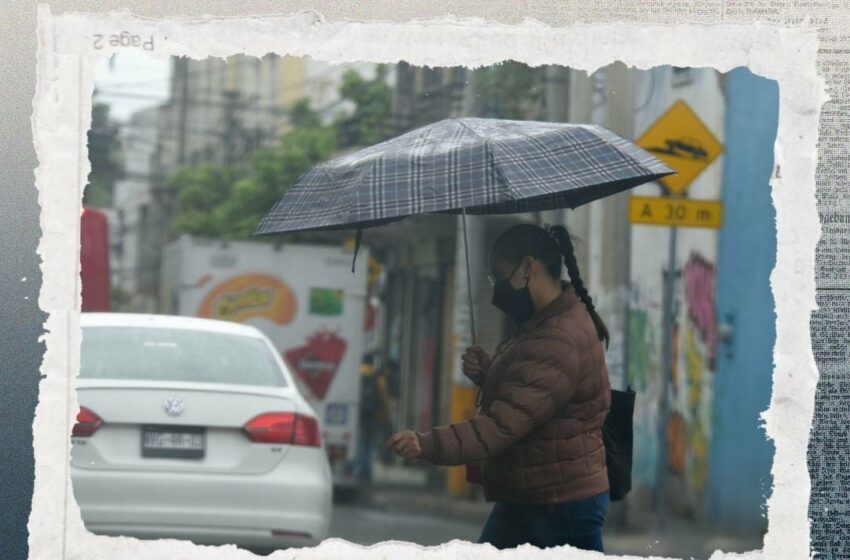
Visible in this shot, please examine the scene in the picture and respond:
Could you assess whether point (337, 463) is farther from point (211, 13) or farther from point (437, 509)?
point (211, 13)

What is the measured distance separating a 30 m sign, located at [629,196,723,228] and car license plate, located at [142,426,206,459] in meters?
3.51

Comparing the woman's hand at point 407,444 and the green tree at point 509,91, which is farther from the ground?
the green tree at point 509,91

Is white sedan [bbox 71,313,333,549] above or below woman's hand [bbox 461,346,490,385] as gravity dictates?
below

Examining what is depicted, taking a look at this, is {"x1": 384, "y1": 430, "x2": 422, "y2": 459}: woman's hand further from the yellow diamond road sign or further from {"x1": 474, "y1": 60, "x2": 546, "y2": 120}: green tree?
{"x1": 474, "y1": 60, "x2": 546, "y2": 120}: green tree

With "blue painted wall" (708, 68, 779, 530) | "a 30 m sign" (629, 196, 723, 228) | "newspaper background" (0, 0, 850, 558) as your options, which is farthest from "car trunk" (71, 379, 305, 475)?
"blue painted wall" (708, 68, 779, 530)

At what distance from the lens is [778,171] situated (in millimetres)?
5043

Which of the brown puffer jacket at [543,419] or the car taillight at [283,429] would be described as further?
the car taillight at [283,429]

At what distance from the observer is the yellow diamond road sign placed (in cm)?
917

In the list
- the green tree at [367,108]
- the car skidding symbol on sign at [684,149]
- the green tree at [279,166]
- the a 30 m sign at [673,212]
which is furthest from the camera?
the green tree at [279,166]

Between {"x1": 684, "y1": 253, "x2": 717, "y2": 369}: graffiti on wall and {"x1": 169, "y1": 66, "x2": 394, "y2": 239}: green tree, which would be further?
{"x1": 169, "y1": 66, "x2": 394, "y2": 239}: green tree

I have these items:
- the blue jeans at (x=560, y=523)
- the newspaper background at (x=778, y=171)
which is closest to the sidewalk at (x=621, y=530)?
the newspaper background at (x=778, y=171)

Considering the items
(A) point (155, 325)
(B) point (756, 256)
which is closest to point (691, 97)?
(B) point (756, 256)

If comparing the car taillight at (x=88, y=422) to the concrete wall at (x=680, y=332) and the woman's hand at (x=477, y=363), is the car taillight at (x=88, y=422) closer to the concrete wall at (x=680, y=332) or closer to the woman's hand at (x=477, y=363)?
the woman's hand at (x=477, y=363)

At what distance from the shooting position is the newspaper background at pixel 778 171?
15.8 feet
